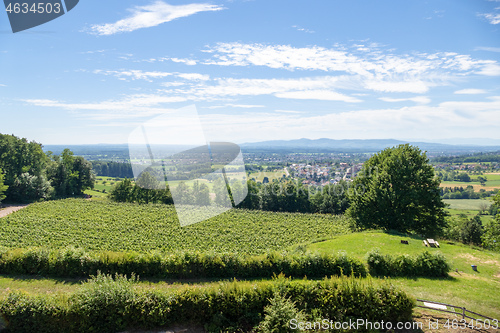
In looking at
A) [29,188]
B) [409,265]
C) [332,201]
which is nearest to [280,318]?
[409,265]

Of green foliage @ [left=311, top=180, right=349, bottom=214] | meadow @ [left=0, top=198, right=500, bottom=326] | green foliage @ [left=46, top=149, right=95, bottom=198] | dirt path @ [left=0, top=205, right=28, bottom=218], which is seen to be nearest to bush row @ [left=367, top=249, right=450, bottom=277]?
meadow @ [left=0, top=198, right=500, bottom=326]

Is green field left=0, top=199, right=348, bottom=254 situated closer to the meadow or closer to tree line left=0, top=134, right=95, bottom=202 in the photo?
the meadow

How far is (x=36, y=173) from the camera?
172 feet

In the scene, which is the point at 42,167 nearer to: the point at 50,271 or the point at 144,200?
the point at 144,200

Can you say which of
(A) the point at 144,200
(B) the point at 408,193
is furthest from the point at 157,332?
(A) the point at 144,200

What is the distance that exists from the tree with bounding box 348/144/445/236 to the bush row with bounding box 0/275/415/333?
1795cm

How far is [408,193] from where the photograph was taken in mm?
24422

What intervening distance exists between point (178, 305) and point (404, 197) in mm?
22380

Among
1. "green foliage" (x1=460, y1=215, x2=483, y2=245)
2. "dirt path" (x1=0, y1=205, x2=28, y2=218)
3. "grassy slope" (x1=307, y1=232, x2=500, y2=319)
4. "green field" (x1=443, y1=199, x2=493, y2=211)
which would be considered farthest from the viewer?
"green field" (x1=443, y1=199, x2=493, y2=211)

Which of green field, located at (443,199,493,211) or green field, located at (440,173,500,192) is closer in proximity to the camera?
green field, located at (443,199,493,211)

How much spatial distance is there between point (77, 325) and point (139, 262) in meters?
6.60

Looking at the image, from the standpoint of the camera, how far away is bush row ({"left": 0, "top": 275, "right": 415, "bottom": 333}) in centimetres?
970

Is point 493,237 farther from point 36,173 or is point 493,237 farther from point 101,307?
point 36,173

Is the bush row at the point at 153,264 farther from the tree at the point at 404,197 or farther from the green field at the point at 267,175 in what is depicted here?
the green field at the point at 267,175
